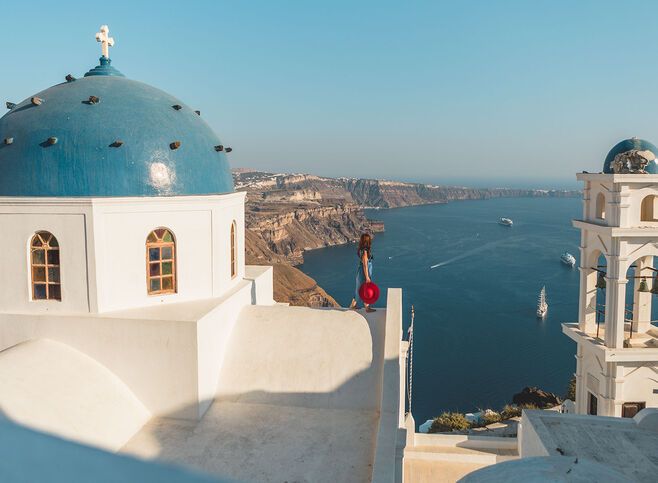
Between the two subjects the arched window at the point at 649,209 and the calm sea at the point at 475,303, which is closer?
the arched window at the point at 649,209

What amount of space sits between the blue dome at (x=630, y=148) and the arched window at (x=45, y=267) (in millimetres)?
12257

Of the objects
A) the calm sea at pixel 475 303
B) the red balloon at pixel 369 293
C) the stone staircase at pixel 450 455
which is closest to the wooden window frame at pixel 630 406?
the stone staircase at pixel 450 455

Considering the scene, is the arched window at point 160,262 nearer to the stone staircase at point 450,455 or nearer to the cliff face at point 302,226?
the stone staircase at point 450,455

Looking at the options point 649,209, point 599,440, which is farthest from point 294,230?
point 599,440

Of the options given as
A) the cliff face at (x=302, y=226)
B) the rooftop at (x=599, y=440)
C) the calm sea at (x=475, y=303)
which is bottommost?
the calm sea at (x=475, y=303)

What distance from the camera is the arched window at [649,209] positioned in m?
13.0

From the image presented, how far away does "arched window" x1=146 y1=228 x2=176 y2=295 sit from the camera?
8.98 m

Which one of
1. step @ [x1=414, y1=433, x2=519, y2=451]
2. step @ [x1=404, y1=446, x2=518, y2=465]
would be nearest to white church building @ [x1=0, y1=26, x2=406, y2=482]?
step @ [x1=404, y1=446, x2=518, y2=465]

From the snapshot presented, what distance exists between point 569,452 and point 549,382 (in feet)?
97.5

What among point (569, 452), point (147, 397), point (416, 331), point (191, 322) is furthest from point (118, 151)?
point (416, 331)

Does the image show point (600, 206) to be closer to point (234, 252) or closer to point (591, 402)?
point (591, 402)

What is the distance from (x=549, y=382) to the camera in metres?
35.6

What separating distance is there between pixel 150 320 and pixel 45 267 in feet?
6.67

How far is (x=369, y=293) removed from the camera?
9.45m
